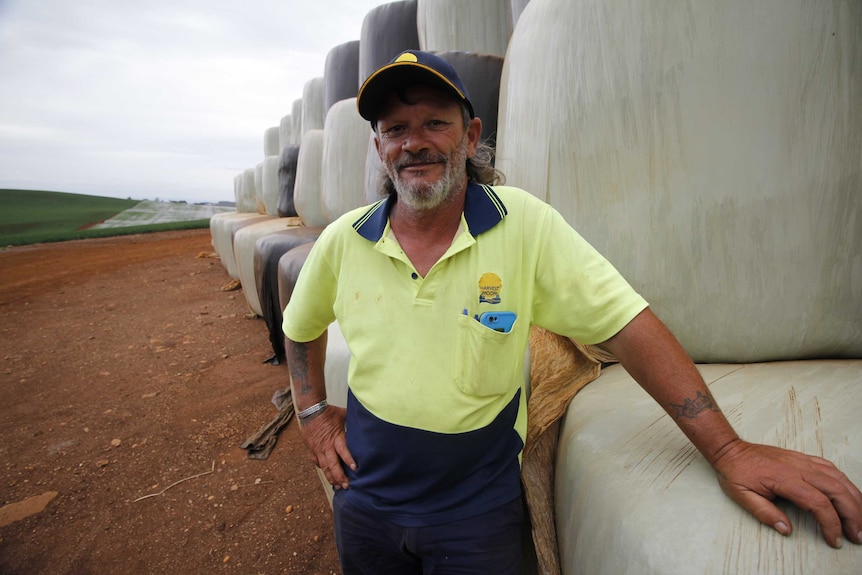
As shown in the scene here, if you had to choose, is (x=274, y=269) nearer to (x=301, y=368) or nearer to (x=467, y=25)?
(x=467, y=25)

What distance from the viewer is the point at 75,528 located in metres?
1.67

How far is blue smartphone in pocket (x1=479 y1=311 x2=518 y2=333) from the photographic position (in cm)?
83

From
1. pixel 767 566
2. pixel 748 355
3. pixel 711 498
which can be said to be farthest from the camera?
pixel 748 355

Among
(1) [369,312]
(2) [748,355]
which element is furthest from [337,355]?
(2) [748,355]

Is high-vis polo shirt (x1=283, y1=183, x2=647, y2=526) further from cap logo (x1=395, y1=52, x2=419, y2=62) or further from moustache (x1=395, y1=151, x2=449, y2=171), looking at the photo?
cap logo (x1=395, y1=52, x2=419, y2=62)

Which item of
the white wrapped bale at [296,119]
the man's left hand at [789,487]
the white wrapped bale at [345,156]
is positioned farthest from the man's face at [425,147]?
the white wrapped bale at [296,119]

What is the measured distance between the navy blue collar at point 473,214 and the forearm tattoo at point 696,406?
44cm

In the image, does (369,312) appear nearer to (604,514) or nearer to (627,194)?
(604,514)

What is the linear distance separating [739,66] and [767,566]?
2.92 feet

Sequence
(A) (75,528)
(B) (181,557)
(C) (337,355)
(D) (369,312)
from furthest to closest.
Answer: (A) (75,528) → (B) (181,557) → (C) (337,355) → (D) (369,312)

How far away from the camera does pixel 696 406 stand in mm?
726

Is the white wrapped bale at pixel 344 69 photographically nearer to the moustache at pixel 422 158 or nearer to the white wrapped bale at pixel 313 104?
the white wrapped bale at pixel 313 104

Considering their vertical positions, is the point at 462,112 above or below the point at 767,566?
above

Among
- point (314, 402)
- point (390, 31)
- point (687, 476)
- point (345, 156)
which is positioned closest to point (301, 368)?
point (314, 402)
